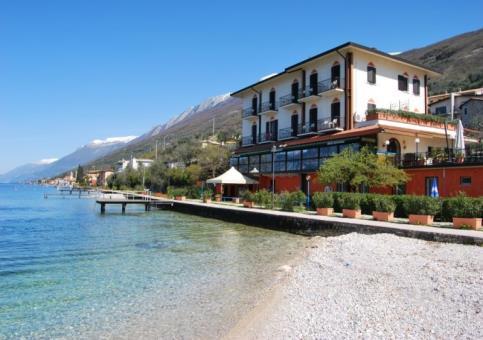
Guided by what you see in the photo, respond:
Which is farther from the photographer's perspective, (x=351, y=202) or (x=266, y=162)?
(x=266, y=162)

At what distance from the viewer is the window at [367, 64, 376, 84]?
30.3 meters

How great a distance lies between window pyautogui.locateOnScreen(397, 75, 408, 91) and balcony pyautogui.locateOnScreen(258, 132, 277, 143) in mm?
11423

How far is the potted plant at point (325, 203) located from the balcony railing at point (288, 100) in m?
13.3

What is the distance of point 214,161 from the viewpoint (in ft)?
155

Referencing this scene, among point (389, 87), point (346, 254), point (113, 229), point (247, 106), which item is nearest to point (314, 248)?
point (346, 254)

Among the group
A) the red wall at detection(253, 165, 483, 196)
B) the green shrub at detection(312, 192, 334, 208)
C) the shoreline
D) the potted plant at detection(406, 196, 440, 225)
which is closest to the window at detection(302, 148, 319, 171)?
the red wall at detection(253, 165, 483, 196)

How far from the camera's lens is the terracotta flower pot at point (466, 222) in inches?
612

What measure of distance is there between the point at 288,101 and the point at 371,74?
7.73 metres

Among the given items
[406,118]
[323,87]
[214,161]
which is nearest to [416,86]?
[406,118]

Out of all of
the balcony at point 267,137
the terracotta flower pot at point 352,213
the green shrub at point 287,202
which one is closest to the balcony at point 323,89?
the balcony at point 267,137

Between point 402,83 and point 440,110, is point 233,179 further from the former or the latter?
point 440,110

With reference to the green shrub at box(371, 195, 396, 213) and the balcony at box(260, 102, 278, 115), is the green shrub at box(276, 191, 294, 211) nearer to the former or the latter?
the green shrub at box(371, 195, 396, 213)

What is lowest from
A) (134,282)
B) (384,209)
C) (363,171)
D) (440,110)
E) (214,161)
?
(134,282)

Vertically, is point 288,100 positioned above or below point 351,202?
above
